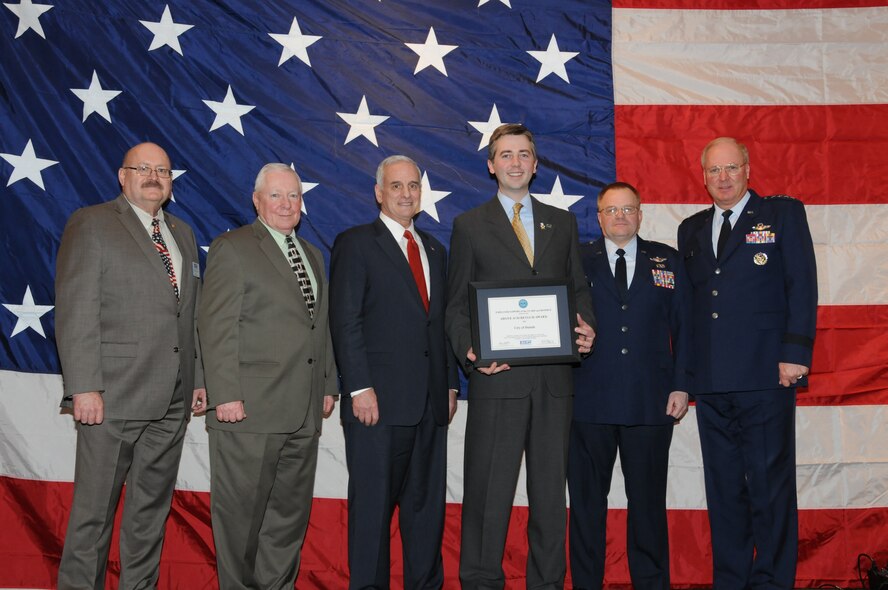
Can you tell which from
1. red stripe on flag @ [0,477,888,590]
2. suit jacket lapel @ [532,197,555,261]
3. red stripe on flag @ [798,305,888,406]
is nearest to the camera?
suit jacket lapel @ [532,197,555,261]

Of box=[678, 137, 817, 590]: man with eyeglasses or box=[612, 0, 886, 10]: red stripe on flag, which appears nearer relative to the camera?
box=[678, 137, 817, 590]: man with eyeglasses

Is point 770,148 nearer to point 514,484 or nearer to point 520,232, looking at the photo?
point 520,232

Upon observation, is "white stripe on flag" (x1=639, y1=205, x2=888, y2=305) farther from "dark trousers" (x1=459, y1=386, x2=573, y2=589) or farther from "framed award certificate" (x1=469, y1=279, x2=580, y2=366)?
"dark trousers" (x1=459, y1=386, x2=573, y2=589)

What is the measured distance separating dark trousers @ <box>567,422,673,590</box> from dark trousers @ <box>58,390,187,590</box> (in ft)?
6.02

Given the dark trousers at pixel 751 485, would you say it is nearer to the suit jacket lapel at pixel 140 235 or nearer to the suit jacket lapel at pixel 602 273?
the suit jacket lapel at pixel 602 273

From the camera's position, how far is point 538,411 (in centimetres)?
312

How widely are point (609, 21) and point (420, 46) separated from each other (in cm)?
109

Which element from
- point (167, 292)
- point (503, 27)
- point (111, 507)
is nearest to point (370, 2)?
point (503, 27)

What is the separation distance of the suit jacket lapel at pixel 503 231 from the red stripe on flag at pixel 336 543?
162 cm

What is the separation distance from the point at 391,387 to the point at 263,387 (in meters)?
0.54

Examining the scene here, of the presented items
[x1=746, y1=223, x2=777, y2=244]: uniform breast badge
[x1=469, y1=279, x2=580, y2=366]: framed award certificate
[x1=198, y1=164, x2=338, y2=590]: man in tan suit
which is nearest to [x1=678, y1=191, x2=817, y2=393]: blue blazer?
[x1=746, y1=223, x2=777, y2=244]: uniform breast badge

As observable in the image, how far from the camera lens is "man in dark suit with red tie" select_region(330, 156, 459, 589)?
124 inches

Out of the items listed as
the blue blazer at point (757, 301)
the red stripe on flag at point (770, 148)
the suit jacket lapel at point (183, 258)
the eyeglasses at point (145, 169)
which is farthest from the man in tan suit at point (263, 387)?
the red stripe on flag at point (770, 148)

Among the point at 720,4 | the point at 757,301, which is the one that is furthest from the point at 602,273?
the point at 720,4
